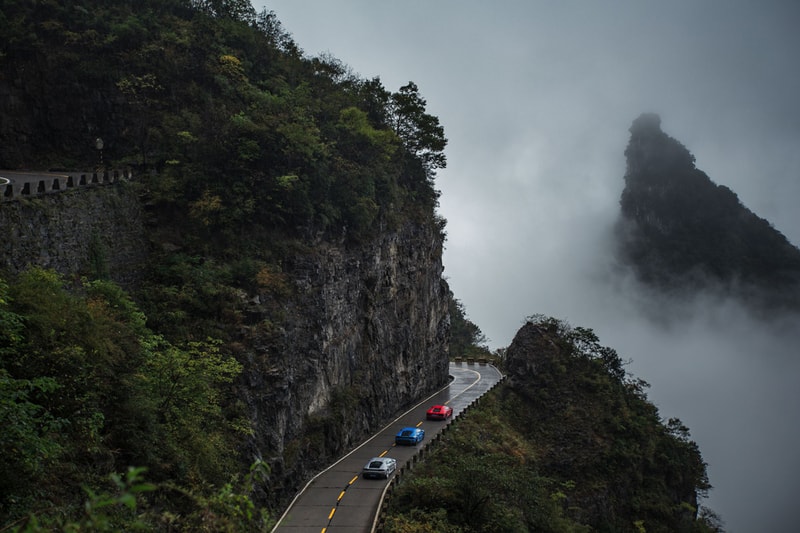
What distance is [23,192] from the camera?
25.4m

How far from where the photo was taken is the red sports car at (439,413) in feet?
152

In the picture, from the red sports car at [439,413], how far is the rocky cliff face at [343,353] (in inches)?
126

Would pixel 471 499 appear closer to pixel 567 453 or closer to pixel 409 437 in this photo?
pixel 409 437

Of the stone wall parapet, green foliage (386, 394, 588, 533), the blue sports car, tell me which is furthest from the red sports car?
the stone wall parapet

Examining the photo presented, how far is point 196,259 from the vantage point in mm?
32625

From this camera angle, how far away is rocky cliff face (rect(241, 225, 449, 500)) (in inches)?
1220

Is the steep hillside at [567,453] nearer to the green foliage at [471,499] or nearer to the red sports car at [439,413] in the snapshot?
the green foliage at [471,499]

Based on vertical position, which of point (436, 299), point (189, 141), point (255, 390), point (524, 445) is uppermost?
point (189, 141)

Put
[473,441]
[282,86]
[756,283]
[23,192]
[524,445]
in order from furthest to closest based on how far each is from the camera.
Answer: [756,283] < [524,445] < [282,86] < [473,441] < [23,192]

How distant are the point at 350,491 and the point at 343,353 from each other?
1088 centimetres

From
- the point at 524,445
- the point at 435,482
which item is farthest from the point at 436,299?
the point at 435,482

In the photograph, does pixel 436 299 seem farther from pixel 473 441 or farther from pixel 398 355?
pixel 473 441

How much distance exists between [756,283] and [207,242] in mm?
120177

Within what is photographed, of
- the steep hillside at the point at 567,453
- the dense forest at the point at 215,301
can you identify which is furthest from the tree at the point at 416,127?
the steep hillside at the point at 567,453
